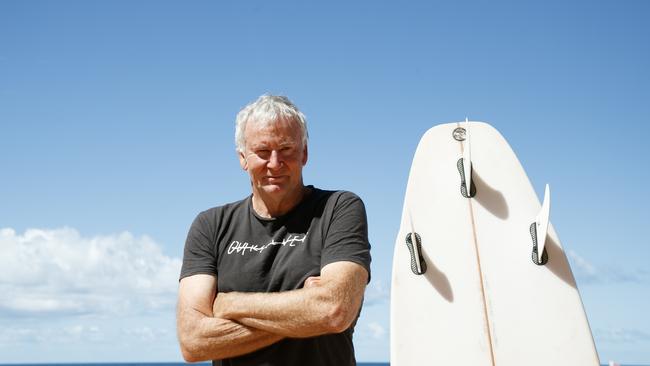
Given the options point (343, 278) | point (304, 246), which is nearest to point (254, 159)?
point (304, 246)

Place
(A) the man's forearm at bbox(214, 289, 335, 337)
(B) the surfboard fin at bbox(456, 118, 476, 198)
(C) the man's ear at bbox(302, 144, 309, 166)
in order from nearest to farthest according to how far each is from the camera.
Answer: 1. (A) the man's forearm at bbox(214, 289, 335, 337)
2. (C) the man's ear at bbox(302, 144, 309, 166)
3. (B) the surfboard fin at bbox(456, 118, 476, 198)

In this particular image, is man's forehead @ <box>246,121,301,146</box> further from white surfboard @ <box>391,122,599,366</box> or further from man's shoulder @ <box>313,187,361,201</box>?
white surfboard @ <box>391,122,599,366</box>

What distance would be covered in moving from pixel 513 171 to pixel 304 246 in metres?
1.43

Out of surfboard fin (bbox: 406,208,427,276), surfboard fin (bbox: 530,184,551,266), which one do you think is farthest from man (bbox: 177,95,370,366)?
surfboard fin (bbox: 530,184,551,266)

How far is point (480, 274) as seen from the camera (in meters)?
3.23

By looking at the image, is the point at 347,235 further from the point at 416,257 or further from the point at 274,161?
the point at 416,257

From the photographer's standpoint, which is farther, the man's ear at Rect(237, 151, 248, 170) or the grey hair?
the man's ear at Rect(237, 151, 248, 170)

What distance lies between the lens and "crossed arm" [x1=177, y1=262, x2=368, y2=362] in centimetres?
238

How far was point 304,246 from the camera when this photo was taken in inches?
102

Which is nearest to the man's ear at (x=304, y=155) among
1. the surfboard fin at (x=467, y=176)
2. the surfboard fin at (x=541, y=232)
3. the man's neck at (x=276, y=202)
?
the man's neck at (x=276, y=202)

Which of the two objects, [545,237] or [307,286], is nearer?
[307,286]

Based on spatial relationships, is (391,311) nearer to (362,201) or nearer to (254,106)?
(362,201)

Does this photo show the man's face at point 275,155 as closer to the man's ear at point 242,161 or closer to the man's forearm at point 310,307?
the man's ear at point 242,161

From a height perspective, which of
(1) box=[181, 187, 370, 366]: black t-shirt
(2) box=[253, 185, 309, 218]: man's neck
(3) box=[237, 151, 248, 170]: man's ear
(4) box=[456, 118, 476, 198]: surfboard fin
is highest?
(4) box=[456, 118, 476, 198]: surfboard fin
